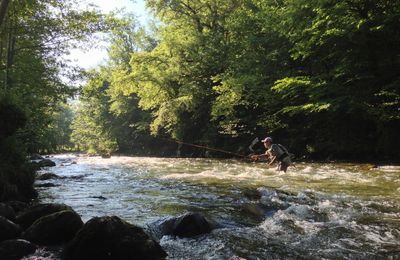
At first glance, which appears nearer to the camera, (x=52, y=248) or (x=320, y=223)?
(x=52, y=248)

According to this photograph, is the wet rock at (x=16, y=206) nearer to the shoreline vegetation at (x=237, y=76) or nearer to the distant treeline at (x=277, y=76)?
the shoreline vegetation at (x=237, y=76)

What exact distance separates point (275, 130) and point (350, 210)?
666 inches

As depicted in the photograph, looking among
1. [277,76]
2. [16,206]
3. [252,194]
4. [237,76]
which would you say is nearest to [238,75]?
[237,76]

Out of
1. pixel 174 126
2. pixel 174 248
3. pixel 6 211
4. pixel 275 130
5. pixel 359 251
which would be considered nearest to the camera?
pixel 359 251

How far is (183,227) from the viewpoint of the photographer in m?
7.00

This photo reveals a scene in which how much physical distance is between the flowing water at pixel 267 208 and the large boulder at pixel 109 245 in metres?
0.45

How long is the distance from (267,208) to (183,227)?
2.83 m

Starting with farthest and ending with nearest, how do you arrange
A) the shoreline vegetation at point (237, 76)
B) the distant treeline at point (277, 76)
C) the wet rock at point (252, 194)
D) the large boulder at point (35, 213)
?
the distant treeline at point (277, 76) < the shoreline vegetation at point (237, 76) < the wet rock at point (252, 194) < the large boulder at point (35, 213)

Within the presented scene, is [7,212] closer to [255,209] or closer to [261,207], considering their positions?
[255,209]

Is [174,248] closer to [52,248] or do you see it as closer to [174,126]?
[52,248]

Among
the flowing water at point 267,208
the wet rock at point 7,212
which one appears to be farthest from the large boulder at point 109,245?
the wet rock at point 7,212

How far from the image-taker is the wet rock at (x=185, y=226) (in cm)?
696

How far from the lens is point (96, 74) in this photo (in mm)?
20875

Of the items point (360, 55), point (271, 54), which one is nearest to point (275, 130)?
point (271, 54)
